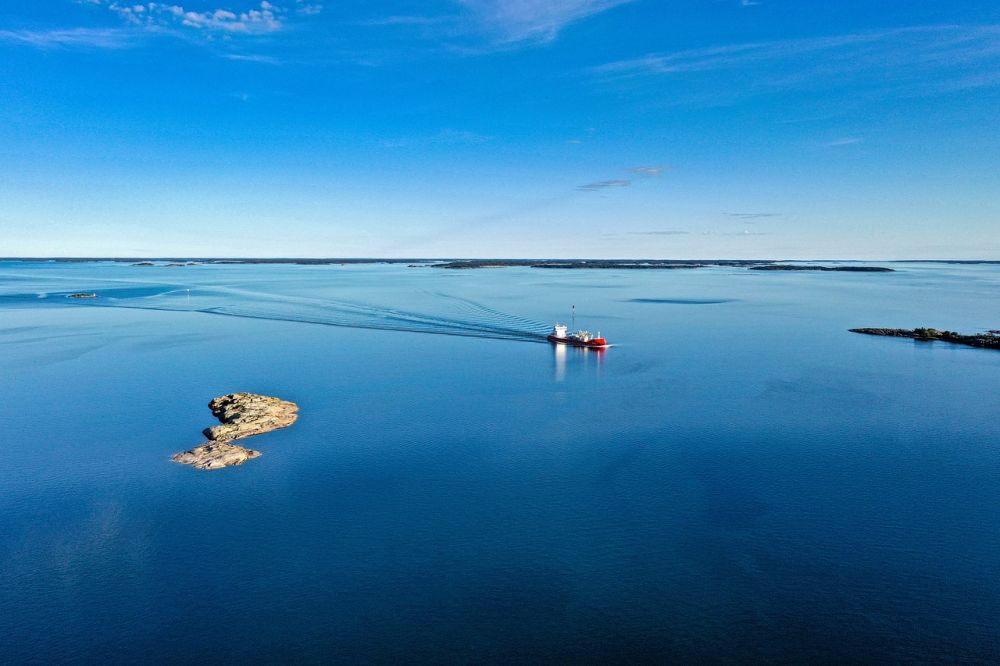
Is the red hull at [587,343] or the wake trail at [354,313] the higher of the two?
the wake trail at [354,313]

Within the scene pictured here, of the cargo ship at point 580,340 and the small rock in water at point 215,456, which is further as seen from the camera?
the cargo ship at point 580,340

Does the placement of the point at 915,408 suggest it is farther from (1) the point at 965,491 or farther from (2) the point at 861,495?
(2) the point at 861,495

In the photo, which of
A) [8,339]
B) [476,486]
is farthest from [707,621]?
[8,339]

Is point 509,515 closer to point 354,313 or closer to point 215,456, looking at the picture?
point 215,456

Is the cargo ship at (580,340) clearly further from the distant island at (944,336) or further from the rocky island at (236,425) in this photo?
the distant island at (944,336)

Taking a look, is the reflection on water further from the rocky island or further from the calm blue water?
the rocky island

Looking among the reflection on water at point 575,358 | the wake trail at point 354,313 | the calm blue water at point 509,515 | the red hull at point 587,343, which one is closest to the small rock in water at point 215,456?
the calm blue water at point 509,515

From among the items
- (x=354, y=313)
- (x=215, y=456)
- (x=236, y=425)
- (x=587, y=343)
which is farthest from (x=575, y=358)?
(x=354, y=313)
